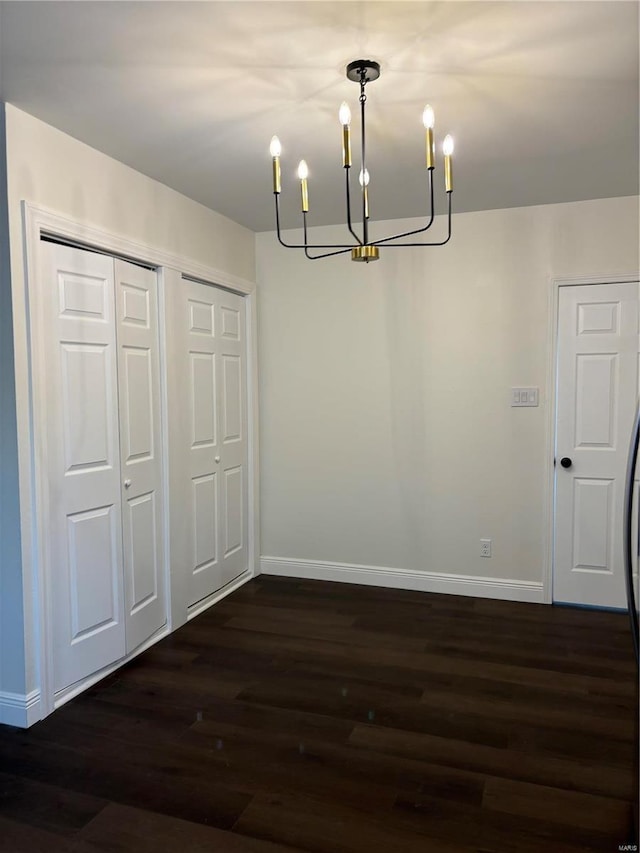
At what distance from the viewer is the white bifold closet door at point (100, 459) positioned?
2590 millimetres

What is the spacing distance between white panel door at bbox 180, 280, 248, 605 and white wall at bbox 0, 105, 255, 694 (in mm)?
563

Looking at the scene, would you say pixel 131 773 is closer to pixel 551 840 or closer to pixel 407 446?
pixel 551 840

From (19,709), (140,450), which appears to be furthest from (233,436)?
(19,709)

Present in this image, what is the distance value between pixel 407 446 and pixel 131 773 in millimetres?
2510

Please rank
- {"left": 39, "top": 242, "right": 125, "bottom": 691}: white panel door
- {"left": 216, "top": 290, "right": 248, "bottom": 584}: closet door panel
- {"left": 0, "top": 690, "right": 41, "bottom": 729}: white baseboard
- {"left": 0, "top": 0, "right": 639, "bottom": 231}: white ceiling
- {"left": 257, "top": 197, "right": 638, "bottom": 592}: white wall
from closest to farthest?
{"left": 0, "top": 0, "right": 639, "bottom": 231}: white ceiling
{"left": 0, "top": 690, "right": 41, "bottom": 729}: white baseboard
{"left": 39, "top": 242, "right": 125, "bottom": 691}: white panel door
{"left": 257, "top": 197, "right": 638, "bottom": 592}: white wall
{"left": 216, "top": 290, "right": 248, "bottom": 584}: closet door panel

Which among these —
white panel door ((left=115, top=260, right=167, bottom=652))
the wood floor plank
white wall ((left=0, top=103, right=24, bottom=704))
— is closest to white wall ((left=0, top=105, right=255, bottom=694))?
white wall ((left=0, top=103, right=24, bottom=704))

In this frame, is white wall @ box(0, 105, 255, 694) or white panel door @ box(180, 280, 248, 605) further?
white panel door @ box(180, 280, 248, 605)

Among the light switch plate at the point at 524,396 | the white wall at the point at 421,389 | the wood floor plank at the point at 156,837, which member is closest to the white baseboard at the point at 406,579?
the white wall at the point at 421,389

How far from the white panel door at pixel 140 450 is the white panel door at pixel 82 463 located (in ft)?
0.26

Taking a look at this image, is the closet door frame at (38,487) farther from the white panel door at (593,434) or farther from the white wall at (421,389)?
the white panel door at (593,434)

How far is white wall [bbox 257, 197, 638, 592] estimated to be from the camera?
3746mm

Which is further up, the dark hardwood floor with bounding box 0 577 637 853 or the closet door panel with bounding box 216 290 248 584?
the closet door panel with bounding box 216 290 248 584

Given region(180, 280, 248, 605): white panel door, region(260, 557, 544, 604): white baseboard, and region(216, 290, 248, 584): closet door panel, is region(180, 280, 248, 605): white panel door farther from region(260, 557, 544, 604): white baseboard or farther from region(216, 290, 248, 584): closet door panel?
region(260, 557, 544, 604): white baseboard

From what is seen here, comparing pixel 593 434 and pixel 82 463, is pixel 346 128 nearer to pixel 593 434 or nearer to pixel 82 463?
pixel 82 463
